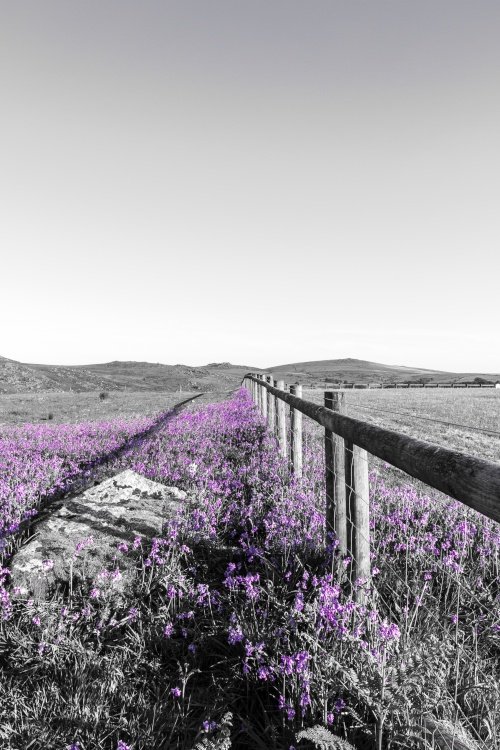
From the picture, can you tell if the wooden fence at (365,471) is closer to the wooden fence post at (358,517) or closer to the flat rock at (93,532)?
the wooden fence post at (358,517)

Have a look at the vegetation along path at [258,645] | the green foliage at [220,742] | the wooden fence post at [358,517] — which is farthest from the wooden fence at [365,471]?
the green foliage at [220,742]

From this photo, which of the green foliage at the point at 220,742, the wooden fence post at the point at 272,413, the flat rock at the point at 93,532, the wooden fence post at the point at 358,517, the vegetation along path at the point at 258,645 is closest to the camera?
the green foliage at the point at 220,742

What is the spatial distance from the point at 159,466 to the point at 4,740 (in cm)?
471

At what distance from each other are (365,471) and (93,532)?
2440 millimetres

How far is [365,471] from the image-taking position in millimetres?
3307

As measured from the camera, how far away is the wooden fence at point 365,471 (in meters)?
1.51

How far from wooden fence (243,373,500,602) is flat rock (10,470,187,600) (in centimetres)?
169

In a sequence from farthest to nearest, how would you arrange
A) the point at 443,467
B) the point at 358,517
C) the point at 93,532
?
1. the point at 93,532
2. the point at 358,517
3. the point at 443,467

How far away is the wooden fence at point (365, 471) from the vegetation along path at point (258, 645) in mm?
219

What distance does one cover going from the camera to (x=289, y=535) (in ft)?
Result: 12.4

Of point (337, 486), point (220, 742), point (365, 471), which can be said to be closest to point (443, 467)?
point (220, 742)

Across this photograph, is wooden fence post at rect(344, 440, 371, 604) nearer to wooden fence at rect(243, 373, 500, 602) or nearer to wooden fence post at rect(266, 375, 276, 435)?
wooden fence at rect(243, 373, 500, 602)

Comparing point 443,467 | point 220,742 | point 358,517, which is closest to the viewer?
point 443,467

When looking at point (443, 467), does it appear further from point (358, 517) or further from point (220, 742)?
point (358, 517)
